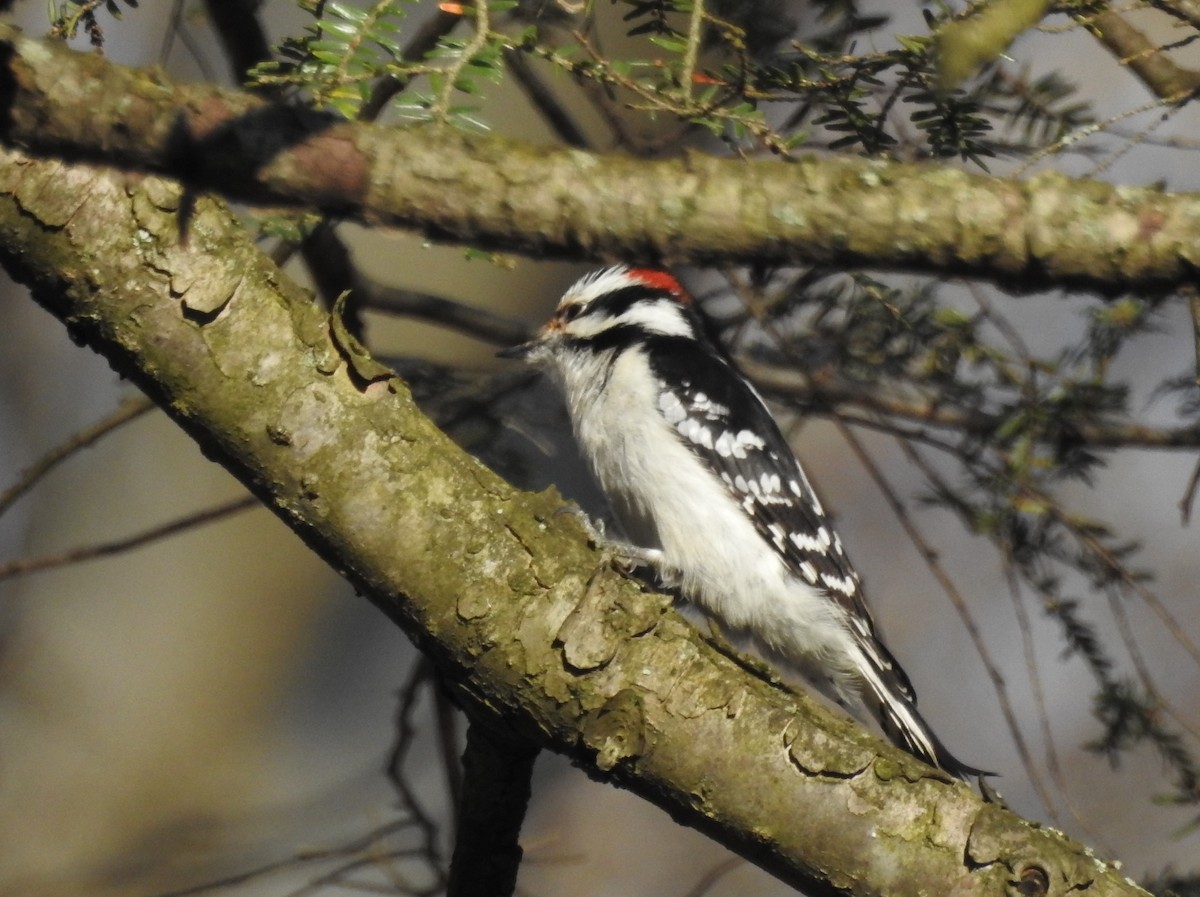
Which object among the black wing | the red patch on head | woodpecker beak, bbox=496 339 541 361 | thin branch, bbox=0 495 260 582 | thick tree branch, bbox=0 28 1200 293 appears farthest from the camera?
the red patch on head

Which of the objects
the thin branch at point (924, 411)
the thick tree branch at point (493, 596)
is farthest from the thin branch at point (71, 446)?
the thin branch at point (924, 411)

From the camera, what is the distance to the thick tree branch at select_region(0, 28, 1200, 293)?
136 centimetres

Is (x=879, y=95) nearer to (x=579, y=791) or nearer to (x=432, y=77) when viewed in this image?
(x=432, y=77)

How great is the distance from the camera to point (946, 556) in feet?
22.5

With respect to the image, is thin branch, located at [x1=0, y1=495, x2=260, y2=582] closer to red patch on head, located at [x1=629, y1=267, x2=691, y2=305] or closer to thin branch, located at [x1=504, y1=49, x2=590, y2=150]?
red patch on head, located at [x1=629, y1=267, x2=691, y2=305]

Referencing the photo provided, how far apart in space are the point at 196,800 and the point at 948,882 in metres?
4.74

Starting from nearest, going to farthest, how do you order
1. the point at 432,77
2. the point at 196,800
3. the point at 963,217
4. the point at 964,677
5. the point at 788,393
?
the point at 963,217 → the point at 432,77 → the point at 788,393 → the point at 196,800 → the point at 964,677

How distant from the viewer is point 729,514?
11.2ft

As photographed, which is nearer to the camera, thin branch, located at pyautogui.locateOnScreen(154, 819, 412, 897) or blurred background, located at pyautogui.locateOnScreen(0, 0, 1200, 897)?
thin branch, located at pyautogui.locateOnScreen(154, 819, 412, 897)

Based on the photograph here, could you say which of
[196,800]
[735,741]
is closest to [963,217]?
[735,741]

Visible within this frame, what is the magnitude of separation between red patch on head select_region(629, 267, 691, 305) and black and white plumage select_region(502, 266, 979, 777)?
1.20ft

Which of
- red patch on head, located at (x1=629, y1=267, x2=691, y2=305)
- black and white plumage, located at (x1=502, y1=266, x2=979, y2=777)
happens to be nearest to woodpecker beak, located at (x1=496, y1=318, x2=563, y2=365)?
black and white plumage, located at (x1=502, y1=266, x2=979, y2=777)

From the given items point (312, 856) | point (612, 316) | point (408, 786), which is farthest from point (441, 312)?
point (312, 856)

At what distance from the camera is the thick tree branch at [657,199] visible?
4.45ft
